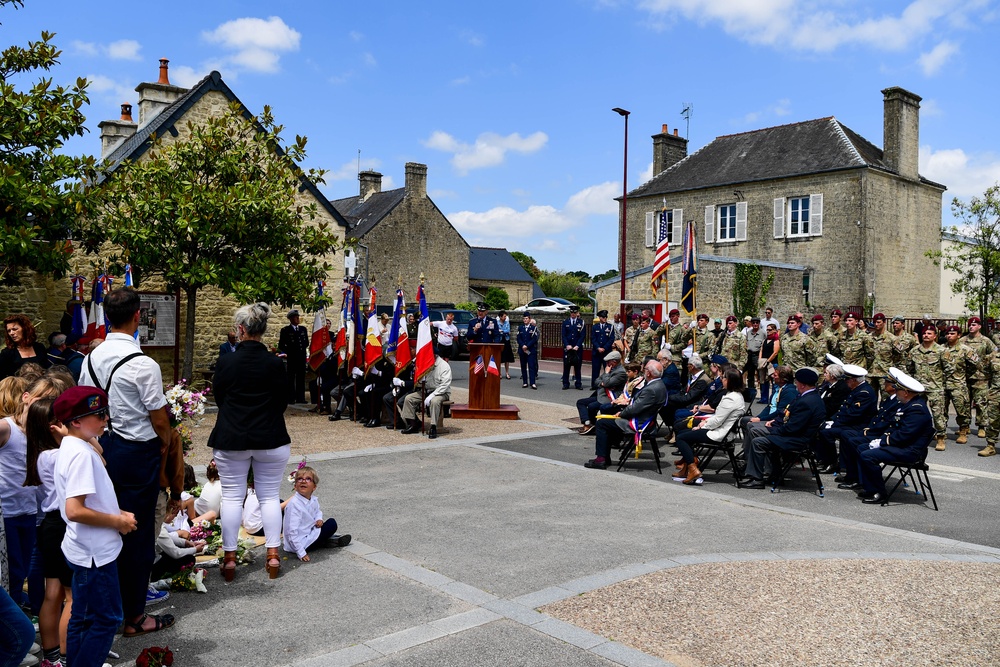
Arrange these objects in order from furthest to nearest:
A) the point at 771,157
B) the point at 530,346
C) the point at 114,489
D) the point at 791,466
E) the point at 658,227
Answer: the point at 658,227, the point at 771,157, the point at 530,346, the point at 791,466, the point at 114,489

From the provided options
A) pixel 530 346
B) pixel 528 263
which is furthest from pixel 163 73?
pixel 528 263

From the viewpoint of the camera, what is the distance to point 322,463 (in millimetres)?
10516

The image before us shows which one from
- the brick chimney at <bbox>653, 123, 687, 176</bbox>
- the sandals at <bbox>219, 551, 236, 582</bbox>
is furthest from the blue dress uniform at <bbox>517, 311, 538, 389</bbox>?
the brick chimney at <bbox>653, 123, 687, 176</bbox>

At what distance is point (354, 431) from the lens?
1340 cm

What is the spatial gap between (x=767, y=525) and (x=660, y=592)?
2435 millimetres

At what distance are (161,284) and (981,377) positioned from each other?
1596cm

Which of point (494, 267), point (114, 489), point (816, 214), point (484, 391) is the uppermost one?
point (816, 214)

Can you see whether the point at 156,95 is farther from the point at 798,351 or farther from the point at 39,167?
the point at 798,351

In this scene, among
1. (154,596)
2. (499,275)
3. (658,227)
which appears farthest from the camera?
(499,275)

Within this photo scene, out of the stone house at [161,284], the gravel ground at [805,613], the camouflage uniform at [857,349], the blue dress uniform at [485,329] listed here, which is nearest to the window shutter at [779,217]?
the blue dress uniform at [485,329]

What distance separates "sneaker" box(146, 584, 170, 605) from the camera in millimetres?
5461

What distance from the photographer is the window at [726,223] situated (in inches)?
1507

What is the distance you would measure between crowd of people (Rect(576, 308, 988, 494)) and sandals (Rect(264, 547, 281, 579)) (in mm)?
5292

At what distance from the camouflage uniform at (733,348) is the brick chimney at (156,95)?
15.3 meters
